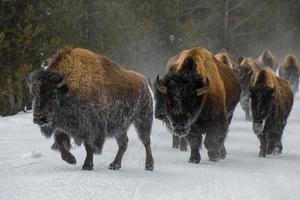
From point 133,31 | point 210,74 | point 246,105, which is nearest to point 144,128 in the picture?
point 210,74

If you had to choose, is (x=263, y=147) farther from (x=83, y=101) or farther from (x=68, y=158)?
(x=83, y=101)

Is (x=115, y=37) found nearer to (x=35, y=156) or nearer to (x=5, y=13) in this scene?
(x=5, y=13)

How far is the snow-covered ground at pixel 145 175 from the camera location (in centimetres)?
770

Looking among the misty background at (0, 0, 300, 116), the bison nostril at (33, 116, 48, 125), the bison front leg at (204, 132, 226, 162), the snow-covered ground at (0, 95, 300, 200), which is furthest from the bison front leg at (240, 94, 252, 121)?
the bison nostril at (33, 116, 48, 125)

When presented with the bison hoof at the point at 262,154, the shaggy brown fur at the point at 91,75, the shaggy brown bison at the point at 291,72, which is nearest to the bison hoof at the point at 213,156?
the bison hoof at the point at 262,154

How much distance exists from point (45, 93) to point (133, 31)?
75.2 ft

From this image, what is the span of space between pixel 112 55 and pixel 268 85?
640 inches

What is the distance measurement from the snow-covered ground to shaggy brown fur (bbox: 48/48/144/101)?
3.57ft

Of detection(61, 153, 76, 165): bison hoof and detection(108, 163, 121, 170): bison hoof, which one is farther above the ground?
detection(61, 153, 76, 165): bison hoof

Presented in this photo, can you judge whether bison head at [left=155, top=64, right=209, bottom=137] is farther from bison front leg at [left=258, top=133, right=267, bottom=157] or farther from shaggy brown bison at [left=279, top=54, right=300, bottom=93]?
shaggy brown bison at [left=279, top=54, right=300, bottom=93]

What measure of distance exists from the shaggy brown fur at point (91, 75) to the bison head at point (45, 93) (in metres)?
0.25

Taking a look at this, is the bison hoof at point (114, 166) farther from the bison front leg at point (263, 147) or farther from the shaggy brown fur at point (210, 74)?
the bison front leg at point (263, 147)

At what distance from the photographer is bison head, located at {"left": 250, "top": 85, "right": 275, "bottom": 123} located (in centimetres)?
1196

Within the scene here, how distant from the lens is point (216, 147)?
10797 millimetres
